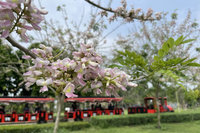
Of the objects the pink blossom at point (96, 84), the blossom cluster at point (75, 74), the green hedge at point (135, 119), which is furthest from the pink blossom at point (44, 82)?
the green hedge at point (135, 119)

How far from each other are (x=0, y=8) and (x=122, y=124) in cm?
1204

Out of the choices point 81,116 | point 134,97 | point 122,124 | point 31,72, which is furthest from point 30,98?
point 134,97

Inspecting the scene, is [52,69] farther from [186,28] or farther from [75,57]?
[186,28]

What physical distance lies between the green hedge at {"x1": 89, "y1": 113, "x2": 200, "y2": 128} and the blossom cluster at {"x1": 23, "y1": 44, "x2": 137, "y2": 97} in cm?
1036

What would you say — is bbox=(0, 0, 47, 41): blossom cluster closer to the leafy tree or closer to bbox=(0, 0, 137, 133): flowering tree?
bbox=(0, 0, 137, 133): flowering tree

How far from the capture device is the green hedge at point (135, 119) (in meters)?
10.9

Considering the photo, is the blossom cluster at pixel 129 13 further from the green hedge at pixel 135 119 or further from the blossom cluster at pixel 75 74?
the green hedge at pixel 135 119

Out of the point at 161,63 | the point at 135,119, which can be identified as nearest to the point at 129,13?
the point at 161,63

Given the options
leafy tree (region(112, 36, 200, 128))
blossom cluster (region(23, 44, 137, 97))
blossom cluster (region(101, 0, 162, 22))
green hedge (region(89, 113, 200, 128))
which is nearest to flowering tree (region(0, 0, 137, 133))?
blossom cluster (region(23, 44, 137, 97))

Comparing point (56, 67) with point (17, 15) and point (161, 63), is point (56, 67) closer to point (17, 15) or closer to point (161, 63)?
point (17, 15)

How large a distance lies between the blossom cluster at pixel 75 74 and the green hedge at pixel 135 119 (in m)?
10.4

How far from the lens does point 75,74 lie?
32.7 inches

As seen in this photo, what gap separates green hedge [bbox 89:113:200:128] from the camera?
1091 centimetres

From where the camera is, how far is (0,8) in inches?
24.7
